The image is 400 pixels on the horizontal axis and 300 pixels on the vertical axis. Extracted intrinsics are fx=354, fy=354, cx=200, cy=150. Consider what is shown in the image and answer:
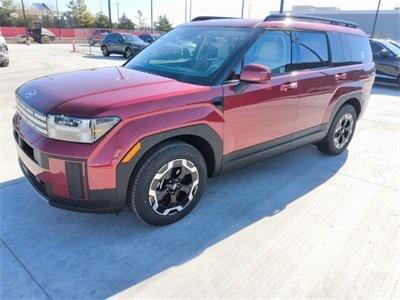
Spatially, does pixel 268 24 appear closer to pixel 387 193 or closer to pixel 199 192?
pixel 199 192

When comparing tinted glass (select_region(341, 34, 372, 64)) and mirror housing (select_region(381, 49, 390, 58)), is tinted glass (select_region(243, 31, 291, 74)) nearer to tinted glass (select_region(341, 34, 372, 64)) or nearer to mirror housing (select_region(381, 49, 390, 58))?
tinted glass (select_region(341, 34, 372, 64))

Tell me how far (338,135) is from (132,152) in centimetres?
349

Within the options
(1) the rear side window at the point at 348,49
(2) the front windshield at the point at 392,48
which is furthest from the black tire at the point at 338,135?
(2) the front windshield at the point at 392,48

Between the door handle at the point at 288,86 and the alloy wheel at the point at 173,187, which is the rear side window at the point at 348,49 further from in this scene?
the alloy wheel at the point at 173,187

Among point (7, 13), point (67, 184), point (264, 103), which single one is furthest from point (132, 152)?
point (7, 13)

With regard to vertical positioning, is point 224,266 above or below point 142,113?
below

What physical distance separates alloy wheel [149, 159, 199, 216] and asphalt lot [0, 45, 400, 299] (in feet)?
0.66

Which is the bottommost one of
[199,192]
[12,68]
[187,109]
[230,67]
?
[12,68]

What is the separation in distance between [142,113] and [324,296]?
6.06 feet

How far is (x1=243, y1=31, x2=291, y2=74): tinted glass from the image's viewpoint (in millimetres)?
3445

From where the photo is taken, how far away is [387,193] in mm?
4047

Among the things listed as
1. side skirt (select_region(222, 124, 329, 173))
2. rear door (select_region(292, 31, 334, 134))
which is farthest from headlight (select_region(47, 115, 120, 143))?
rear door (select_region(292, 31, 334, 134))

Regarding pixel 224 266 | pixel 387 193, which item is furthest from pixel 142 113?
pixel 387 193

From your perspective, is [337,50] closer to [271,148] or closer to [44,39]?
[271,148]
